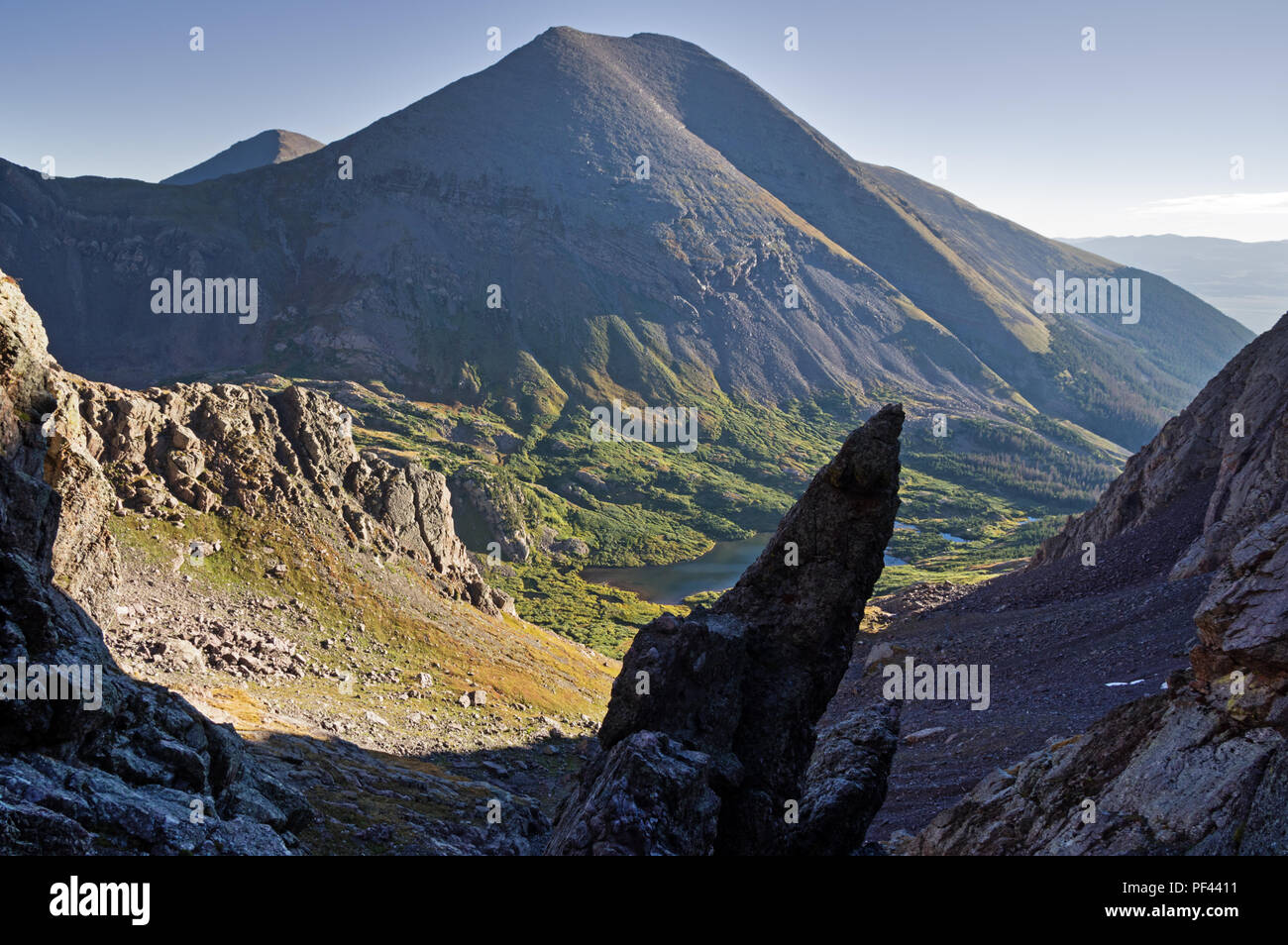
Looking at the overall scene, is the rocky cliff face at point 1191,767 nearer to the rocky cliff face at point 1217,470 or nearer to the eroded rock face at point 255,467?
the rocky cliff face at point 1217,470

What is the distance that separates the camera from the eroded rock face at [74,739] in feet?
55.6

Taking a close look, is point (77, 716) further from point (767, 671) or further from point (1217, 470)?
point (1217, 470)

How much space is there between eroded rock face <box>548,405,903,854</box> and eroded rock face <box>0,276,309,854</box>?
9276 mm

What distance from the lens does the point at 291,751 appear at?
40156 mm

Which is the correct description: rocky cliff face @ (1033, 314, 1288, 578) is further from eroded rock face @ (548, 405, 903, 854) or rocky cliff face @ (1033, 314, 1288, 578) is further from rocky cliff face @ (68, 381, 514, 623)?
rocky cliff face @ (68, 381, 514, 623)

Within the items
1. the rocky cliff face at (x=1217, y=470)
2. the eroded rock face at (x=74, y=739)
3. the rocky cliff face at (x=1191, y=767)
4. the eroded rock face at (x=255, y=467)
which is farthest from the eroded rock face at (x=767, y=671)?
the rocky cliff face at (x=1217, y=470)

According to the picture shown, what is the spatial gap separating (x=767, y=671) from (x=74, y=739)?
1829 cm

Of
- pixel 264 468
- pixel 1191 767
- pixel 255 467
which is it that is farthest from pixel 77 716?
pixel 264 468

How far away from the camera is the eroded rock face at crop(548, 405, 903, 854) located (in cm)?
2398

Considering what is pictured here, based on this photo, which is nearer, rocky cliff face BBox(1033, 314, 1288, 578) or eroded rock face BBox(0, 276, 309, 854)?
eroded rock face BBox(0, 276, 309, 854)

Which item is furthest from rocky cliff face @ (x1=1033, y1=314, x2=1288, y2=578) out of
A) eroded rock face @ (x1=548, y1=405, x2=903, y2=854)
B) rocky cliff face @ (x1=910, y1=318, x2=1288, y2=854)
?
eroded rock face @ (x1=548, y1=405, x2=903, y2=854)

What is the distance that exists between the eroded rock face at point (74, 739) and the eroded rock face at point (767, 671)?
9.28 metres
